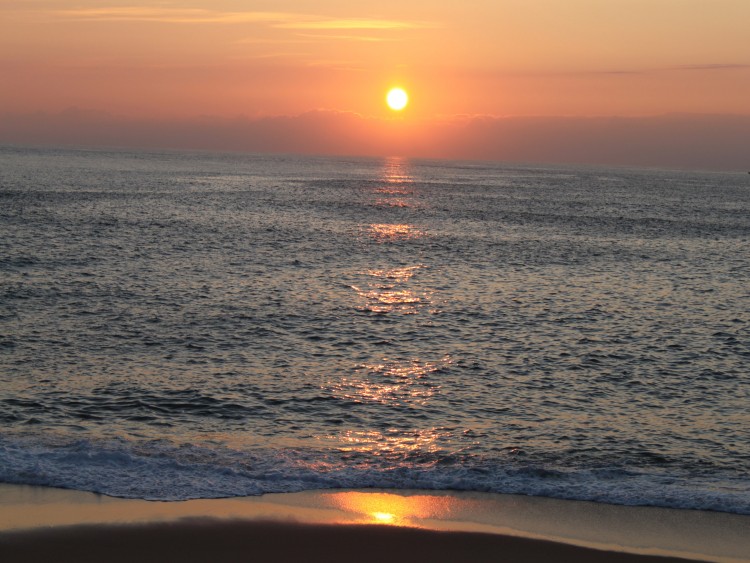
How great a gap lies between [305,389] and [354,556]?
9.00 meters

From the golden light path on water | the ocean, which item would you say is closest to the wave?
the ocean

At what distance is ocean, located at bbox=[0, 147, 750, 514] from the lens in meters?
14.5

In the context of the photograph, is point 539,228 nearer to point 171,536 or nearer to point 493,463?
point 493,463

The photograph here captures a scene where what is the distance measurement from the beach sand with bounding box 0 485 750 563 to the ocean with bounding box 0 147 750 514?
0.57 m

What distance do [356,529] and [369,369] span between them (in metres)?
10.3

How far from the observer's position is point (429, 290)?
35844 millimetres

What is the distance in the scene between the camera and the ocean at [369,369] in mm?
14500

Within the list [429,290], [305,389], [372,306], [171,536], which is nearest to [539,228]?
[429,290]

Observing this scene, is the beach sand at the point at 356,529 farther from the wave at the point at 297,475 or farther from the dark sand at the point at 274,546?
the wave at the point at 297,475

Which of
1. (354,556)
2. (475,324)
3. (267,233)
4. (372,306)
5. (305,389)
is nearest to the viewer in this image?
(354,556)

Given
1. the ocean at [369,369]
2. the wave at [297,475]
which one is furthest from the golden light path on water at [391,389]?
the wave at [297,475]

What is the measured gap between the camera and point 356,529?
1181cm

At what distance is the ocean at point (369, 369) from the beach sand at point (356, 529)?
569mm

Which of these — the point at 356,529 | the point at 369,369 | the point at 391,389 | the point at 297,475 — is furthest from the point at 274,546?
the point at 369,369
